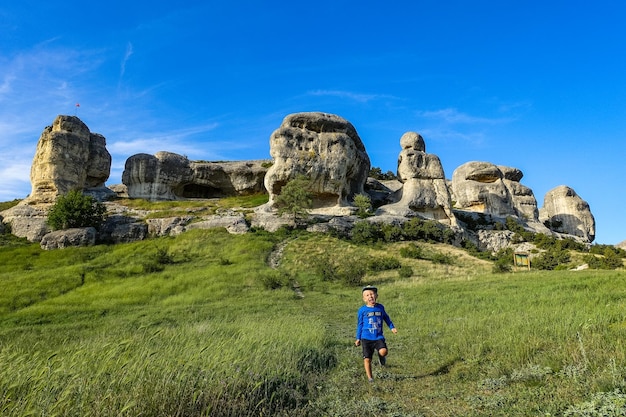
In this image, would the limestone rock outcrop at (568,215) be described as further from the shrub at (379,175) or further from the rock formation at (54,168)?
the rock formation at (54,168)

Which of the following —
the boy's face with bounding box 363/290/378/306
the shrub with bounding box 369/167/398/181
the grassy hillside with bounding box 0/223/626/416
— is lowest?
the grassy hillside with bounding box 0/223/626/416

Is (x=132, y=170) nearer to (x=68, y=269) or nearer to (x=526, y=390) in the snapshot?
(x=68, y=269)

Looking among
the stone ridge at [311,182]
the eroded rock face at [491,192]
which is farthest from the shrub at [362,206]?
the eroded rock face at [491,192]

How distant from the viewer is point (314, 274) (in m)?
30.7

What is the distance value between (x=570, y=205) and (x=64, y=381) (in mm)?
79566

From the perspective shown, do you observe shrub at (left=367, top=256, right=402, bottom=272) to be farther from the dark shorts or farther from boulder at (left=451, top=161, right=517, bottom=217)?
boulder at (left=451, top=161, right=517, bottom=217)

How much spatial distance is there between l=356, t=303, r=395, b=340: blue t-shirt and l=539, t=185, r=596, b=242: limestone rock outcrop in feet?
230

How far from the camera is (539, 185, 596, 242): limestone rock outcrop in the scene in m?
67.1

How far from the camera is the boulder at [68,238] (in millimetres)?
39750

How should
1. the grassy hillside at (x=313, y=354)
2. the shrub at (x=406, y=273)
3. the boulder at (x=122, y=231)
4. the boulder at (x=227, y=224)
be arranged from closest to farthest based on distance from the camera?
1. the grassy hillside at (x=313, y=354)
2. the shrub at (x=406, y=273)
3. the boulder at (x=227, y=224)
4. the boulder at (x=122, y=231)

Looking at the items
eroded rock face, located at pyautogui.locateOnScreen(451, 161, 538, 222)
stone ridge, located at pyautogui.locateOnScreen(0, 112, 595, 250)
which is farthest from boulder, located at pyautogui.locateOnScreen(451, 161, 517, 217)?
stone ridge, located at pyautogui.locateOnScreen(0, 112, 595, 250)

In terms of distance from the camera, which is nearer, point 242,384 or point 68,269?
point 242,384

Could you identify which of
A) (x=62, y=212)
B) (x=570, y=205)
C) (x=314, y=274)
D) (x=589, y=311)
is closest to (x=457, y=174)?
(x=570, y=205)

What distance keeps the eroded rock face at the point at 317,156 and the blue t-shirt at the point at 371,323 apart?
42626 mm
